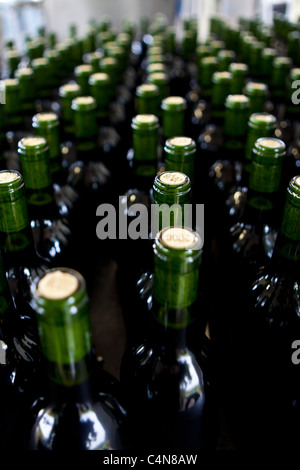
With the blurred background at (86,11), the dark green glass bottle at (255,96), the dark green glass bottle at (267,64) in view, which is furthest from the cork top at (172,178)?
the blurred background at (86,11)

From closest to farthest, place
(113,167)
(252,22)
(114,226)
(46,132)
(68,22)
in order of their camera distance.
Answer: (46,132) → (114,226) → (113,167) → (252,22) → (68,22)

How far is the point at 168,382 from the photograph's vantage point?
52 centimetres

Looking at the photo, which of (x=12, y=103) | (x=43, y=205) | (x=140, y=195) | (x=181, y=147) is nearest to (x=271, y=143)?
(x=181, y=147)

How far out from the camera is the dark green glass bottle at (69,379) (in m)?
0.35

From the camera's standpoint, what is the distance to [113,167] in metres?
1.11

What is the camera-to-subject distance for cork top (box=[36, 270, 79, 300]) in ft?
1.15

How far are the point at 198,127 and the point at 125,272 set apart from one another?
0.56m

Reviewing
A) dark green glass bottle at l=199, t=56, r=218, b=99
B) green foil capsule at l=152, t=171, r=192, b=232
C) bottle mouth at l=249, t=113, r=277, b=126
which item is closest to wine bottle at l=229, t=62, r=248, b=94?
dark green glass bottle at l=199, t=56, r=218, b=99

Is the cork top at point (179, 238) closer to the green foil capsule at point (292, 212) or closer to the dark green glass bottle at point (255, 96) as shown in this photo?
the green foil capsule at point (292, 212)

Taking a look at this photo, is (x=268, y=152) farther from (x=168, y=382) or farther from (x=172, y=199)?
(x=168, y=382)

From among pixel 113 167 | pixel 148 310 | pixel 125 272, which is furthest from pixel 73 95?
pixel 148 310

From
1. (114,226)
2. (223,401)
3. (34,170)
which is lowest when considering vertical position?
(223,401)

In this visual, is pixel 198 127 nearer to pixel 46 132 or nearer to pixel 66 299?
pixel 46 132

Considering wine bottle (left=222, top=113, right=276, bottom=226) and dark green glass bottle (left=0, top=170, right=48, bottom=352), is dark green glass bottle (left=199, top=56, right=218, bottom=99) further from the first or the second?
dark green glass bottle (left=0, top=170, right=48, bottom=352)
